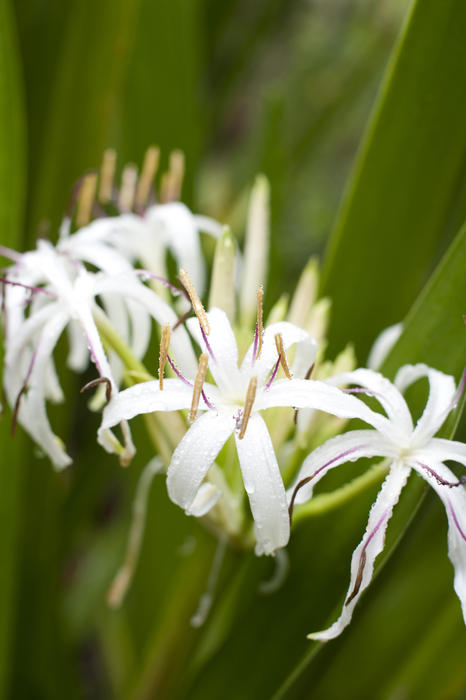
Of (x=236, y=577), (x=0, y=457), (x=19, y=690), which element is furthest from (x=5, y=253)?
(x=19, y=690)

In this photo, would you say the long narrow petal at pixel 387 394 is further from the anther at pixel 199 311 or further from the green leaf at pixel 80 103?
the green leaf at pixel 80 103

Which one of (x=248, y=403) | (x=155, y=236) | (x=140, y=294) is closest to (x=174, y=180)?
(x=155, y=236)

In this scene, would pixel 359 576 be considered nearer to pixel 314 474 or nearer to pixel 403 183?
pixel 314 474

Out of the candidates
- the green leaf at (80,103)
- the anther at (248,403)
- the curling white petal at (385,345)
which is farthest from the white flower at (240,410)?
the green leaf at (80,103)

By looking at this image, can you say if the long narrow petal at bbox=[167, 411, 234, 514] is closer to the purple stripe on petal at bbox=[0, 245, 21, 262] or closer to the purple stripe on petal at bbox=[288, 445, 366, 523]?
the purple stripe on petal at bbox=[288, 445, 366, 523]

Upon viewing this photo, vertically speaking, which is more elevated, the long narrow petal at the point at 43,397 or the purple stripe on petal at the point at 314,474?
the long narrow petal at the point at 43,397

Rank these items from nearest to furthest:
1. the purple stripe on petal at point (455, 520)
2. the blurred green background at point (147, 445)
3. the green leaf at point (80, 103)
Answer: the purple stripe on petal at point (455, 520), the blurred green background at point (147, 445), the green leaf at point (80, 103)

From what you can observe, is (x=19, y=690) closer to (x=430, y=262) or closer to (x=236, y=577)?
(x=236, y=577)
